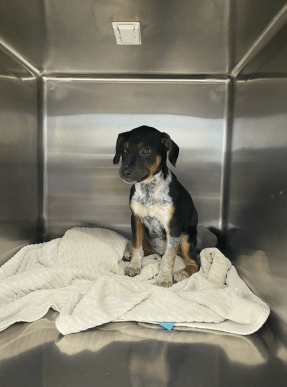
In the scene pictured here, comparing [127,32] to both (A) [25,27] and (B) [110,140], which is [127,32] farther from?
(B) [110,140]

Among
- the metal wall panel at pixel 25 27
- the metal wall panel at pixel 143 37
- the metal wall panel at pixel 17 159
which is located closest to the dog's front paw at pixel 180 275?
the metal wall panel at pixel 17 159

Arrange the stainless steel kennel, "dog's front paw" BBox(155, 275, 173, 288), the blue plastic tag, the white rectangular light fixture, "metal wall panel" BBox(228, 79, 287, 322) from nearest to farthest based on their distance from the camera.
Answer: the stainless steel kennel → the blue plastic tag → "metal wall panel" BBox(228, 79, 287, 322) → the white rectangular light fixture → "dog's front paw" BBox(155, 275, 173, 288)

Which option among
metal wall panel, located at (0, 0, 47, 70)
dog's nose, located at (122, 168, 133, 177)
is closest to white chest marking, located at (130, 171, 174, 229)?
dog's nose, located at (122, 168, 133, 177)

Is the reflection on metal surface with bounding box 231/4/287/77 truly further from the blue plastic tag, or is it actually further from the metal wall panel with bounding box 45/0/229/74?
the blue plastic tag

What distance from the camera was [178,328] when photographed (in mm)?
1576

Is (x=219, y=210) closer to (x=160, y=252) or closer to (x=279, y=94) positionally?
(x=160, y=252)

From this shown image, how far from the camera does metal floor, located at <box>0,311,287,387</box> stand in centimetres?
119

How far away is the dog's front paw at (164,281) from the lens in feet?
6.96

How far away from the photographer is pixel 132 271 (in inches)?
90.3

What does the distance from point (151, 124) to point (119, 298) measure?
168 cm

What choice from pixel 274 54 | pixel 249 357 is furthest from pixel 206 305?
pixel 274 54

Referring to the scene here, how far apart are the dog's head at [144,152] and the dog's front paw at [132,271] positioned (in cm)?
58

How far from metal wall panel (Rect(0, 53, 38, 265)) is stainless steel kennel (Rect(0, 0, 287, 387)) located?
14 mm

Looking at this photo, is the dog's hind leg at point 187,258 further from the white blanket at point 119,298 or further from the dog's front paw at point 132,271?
the dog's front paw at point 132,271
